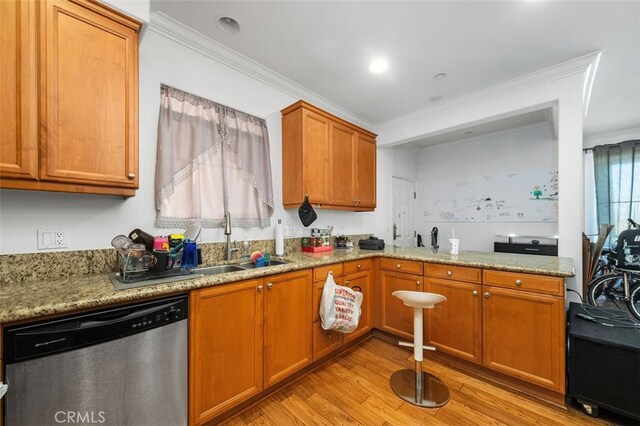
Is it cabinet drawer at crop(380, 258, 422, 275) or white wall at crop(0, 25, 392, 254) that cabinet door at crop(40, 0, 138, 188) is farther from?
cabinet drawer at crop(380, 258, 422, 275)

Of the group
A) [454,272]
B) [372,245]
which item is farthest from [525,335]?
[372,245]

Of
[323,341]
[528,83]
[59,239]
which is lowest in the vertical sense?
[323,341]

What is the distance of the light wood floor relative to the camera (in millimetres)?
1598

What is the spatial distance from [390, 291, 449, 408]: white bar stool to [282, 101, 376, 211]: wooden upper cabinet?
1306 mm

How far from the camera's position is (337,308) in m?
2.06

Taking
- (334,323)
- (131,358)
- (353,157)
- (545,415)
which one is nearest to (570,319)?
(545,415)

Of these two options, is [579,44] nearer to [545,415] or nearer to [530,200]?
[530,200]

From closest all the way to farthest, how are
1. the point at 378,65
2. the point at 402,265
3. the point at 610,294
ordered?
the point at 378,65 < the point at 402,265 < the point at 610,294

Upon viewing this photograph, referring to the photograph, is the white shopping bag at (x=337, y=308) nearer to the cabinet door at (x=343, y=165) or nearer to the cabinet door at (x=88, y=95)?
the cabinet door at (x=343, y=165)

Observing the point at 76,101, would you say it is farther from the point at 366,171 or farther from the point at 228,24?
the point at 366,171

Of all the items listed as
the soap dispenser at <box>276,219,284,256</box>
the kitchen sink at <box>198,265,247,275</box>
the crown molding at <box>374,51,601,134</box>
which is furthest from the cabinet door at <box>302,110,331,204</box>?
the crown molding at <box>374,51,601,134</box>

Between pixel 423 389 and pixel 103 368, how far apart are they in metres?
1.99

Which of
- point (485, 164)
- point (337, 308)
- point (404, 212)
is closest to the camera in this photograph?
point (337, 308)

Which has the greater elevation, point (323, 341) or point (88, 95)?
point (88, 95)
